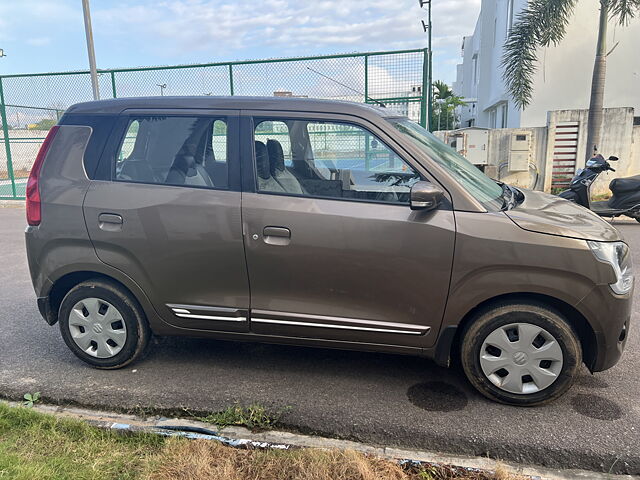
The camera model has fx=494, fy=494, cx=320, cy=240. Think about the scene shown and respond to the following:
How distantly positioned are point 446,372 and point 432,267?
1010 millimetres

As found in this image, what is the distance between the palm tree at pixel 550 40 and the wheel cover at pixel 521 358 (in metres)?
10.0

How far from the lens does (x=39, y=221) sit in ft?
11.7

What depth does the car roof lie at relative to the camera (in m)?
3.27

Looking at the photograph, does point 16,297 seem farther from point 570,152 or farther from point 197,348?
point 570,152

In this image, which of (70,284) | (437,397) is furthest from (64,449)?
(437,397)

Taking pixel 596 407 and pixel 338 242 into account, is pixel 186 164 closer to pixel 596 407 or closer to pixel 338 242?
pixel 338 242

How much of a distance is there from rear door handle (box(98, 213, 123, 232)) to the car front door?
92cm

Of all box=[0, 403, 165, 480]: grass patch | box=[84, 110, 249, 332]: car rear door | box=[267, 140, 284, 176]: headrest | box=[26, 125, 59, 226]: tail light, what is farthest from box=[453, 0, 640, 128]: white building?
box=[0, 403, 165, 480]: grass patch

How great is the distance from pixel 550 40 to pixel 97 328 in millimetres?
12039

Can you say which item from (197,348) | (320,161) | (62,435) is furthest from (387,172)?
(62,435)

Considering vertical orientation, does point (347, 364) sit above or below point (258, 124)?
below

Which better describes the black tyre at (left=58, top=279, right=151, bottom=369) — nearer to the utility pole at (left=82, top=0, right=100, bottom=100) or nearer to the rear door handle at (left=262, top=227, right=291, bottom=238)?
the rear door handle at (left=262, top=227, right=291, bottom=238)

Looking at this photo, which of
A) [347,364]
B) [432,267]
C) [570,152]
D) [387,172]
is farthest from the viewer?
[570,152]

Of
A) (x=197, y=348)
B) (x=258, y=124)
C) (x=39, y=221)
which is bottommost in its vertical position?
(x=197, y=348)
